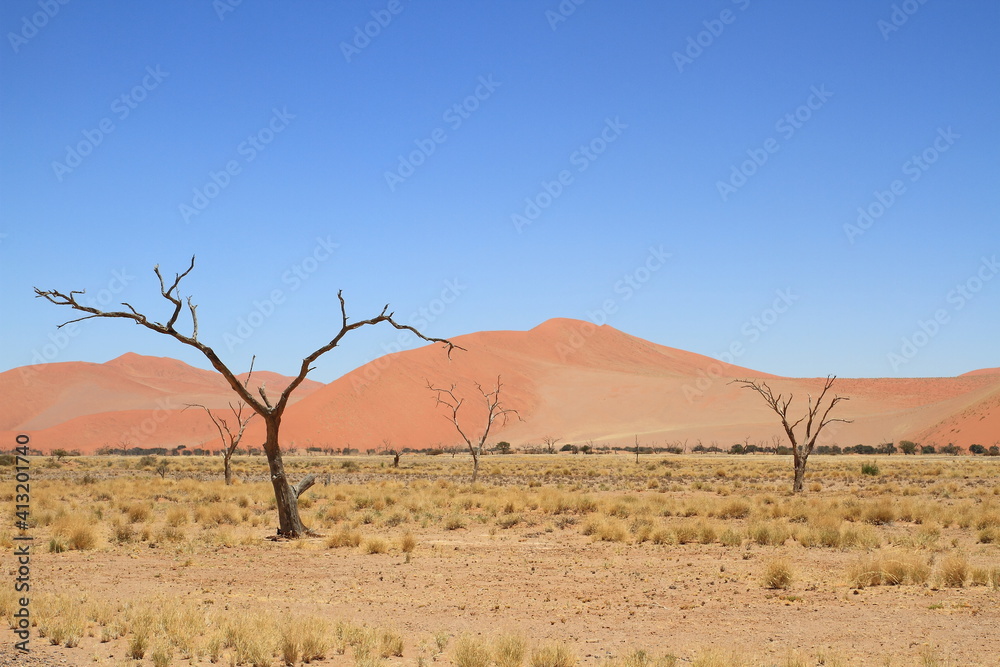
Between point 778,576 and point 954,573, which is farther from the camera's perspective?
point 778,576

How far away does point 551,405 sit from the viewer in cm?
12575

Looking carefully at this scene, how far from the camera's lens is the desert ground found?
873 centimetres

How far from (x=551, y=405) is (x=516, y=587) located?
4465 inches

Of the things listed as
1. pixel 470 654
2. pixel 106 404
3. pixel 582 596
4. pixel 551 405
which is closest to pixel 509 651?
pixel 470 654

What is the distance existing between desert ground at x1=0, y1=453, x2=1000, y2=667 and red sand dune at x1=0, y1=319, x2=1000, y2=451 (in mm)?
72398

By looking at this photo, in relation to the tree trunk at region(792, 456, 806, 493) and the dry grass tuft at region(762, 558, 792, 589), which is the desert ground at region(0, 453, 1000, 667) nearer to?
the dry grass tuft at region(762, 558, 792, 589)

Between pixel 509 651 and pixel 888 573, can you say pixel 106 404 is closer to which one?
pixel 888 573

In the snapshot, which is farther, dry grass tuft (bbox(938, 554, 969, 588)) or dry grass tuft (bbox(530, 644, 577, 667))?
dry grass tuft (bbox(938, 554, 969, 588))

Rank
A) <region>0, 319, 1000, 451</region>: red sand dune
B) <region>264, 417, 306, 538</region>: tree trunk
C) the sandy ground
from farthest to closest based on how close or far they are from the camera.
Result: 1. <region>0, 319, 1000, 451</region>: red sand dune
2. <region>264, 417, 306, 538</region>: tree trunk
3. the sandy ground

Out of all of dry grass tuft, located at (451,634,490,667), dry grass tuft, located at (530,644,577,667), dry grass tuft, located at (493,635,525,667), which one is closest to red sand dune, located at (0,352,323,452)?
dry grass tuft, located at (451,634,490,667)

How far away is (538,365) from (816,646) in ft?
440

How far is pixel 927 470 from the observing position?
154ft

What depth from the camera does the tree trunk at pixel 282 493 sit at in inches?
689

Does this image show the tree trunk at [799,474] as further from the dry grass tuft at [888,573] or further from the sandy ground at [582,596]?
the dry grass tuft at [888,573]
